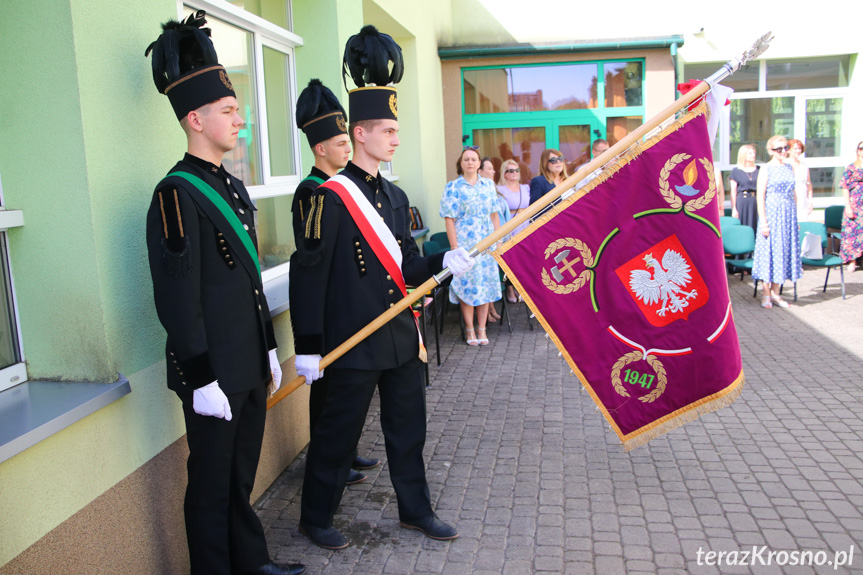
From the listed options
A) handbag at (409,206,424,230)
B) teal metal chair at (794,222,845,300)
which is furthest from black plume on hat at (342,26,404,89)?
teal metal chair at (794,222,845,300)

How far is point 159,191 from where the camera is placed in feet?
8.38

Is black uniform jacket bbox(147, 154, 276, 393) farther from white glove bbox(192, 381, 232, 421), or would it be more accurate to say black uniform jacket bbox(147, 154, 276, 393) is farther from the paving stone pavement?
the paving stone pavement

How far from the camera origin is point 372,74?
11.2 feet

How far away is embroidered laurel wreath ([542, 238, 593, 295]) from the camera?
320 centimetres

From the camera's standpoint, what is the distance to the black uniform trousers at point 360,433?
130 inches

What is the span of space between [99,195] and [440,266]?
4.47 feet

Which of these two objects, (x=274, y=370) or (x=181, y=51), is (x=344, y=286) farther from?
(x=181, y=51)

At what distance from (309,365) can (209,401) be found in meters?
0.64

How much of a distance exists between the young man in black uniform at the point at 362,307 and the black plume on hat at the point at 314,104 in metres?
0.81

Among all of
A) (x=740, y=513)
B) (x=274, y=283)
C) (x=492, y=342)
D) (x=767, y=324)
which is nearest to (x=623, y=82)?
(x=767, y=324)

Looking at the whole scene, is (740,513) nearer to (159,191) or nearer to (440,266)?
(440,266)
